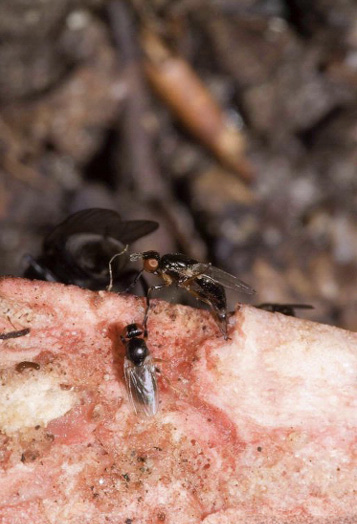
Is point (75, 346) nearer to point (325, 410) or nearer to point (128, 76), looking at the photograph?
point (325, 410)

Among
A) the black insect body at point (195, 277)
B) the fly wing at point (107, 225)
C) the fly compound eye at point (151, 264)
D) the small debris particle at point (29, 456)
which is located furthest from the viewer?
the fly wing at point (107, 225)

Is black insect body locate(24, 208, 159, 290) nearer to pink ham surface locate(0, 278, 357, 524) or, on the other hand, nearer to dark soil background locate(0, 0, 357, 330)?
pink ham surface locate(0, 278, 357, 524)

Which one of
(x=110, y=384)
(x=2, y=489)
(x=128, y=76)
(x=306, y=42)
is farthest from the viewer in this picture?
(x=306, y=42)

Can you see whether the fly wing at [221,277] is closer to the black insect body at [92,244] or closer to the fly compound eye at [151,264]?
the fly compound eye at [151,264]

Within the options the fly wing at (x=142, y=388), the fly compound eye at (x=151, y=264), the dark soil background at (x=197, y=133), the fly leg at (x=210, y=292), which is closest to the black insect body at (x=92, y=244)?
the fly compound eye at (x=151, y=264)

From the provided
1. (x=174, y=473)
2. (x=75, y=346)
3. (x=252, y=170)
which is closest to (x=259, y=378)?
(x=174, y=473)

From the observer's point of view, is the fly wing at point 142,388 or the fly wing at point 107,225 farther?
the fly wing at point 107,225

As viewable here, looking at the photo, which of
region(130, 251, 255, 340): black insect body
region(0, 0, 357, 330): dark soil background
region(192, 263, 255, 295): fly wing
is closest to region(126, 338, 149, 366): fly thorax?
region(130, 251, 255, 340): black insect body

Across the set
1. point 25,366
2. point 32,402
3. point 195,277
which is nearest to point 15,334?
point 25,366
